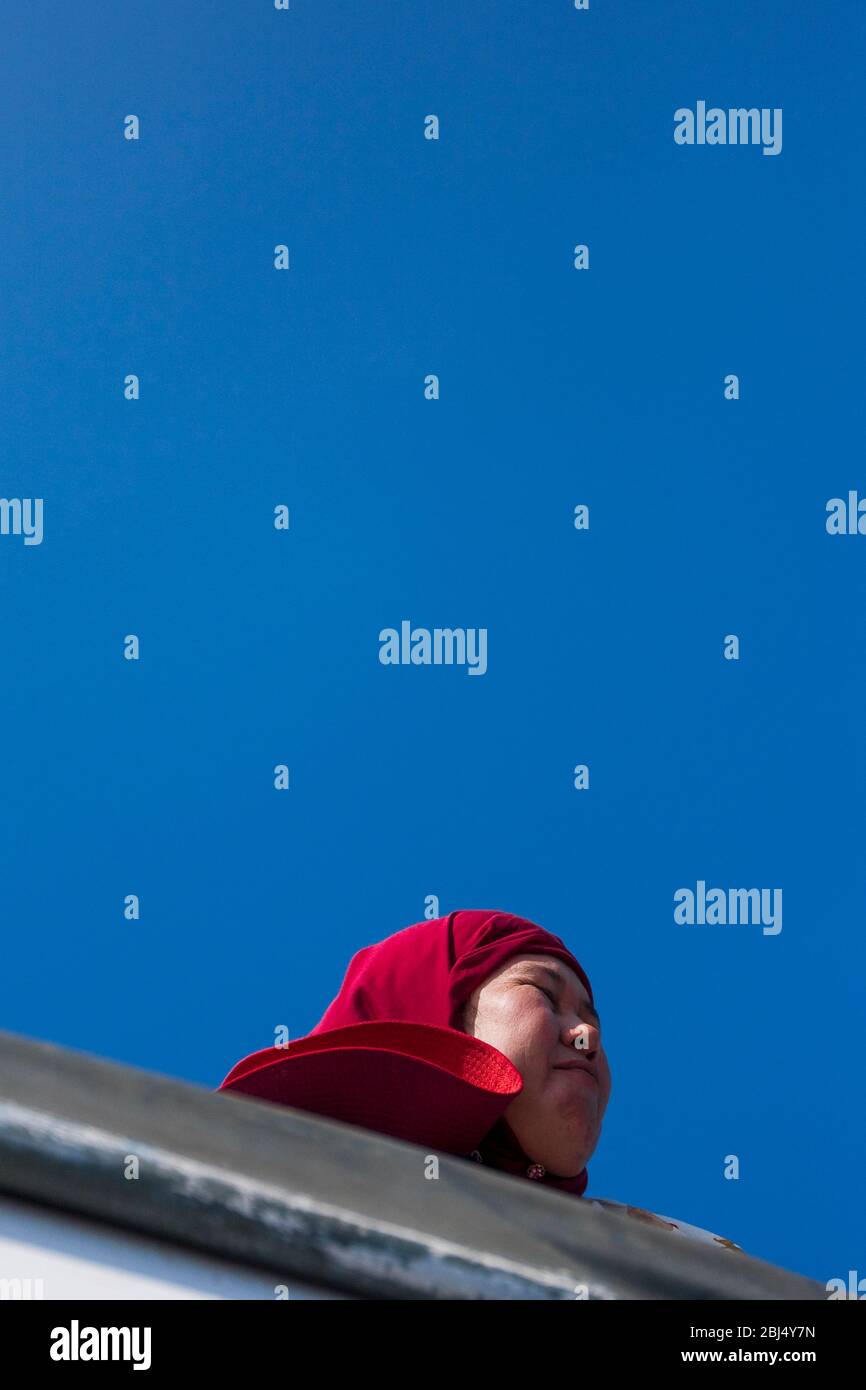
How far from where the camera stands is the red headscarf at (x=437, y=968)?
71cm

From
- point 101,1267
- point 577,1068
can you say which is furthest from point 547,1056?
point 101,1267

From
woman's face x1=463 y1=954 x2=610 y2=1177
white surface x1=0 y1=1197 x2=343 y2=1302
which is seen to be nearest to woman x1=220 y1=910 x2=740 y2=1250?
woman's face x1=463 y1=954 x2=610 y2=1177

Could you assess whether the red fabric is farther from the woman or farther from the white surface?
the white surface

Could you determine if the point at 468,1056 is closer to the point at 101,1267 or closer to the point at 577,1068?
the point at 577,1068

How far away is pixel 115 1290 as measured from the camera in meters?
0.17

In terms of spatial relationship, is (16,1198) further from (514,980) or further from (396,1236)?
(514,980)

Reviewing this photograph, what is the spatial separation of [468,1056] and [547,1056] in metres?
0.12

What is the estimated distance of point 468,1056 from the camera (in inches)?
22.0

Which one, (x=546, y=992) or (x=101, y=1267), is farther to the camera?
(x=546, y=992)

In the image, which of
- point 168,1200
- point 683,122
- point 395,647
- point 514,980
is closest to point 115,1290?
point 168,1200

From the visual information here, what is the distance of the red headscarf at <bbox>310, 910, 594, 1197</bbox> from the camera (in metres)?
0.71

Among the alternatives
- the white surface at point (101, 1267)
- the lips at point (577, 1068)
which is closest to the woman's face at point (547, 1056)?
the lips at point (577, 1068)

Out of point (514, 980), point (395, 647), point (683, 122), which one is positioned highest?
point (683, 122)

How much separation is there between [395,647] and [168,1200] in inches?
50.8
